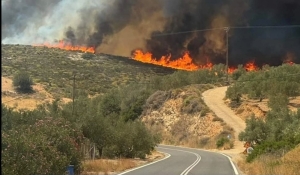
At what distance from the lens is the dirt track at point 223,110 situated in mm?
65375

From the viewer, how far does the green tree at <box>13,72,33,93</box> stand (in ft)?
235

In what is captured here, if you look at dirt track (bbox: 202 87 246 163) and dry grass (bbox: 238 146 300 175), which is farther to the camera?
dirt track (bbox: 202 87 246 163)

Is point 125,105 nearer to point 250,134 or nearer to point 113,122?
point 250,134

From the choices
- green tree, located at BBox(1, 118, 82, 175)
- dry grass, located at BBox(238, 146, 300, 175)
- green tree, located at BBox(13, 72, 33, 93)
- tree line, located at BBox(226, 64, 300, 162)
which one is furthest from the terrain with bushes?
dry grass, located at BBox(238, 146, 300, 175)

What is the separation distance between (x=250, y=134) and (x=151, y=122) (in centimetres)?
3168

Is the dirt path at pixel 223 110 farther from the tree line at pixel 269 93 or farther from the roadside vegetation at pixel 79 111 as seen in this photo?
the roadside vegetation at pixel 79 111

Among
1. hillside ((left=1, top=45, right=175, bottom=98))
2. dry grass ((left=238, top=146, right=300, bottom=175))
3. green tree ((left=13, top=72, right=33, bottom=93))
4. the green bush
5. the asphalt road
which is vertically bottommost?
the green bush

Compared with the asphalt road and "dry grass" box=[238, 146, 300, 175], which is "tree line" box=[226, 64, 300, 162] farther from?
"dry grass" box=[238, 146, 300, 175]

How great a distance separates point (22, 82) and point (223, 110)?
33103mm

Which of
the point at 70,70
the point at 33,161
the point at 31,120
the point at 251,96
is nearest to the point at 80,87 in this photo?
the point at 70,70

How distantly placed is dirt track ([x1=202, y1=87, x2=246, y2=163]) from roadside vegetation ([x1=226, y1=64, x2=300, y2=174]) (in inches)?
106

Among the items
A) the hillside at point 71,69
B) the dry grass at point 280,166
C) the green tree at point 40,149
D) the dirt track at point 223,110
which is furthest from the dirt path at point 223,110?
the green tree at point 40,149

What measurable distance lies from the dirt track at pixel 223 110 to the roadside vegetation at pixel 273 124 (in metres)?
2.70

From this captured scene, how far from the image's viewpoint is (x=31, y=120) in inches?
1128
